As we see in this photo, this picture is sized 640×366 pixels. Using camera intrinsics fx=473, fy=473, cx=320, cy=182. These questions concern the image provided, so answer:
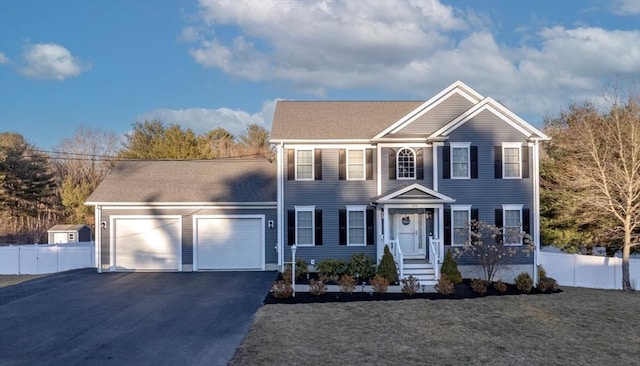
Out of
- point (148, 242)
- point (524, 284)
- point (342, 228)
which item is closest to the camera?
point (524, 284)

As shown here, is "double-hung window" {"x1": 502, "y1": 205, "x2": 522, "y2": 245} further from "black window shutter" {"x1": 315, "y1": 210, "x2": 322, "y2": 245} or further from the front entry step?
"black window shutter" {"x1": 315, "y1": 210, "x2": 322, "y2": 245}

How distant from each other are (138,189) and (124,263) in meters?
3.13

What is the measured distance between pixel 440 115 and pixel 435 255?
225 inches

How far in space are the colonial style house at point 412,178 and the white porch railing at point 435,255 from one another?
0.59 m

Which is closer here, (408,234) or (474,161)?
(474,161)

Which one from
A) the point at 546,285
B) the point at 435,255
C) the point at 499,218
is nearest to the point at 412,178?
the point at 435,255

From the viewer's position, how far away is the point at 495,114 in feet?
60.5

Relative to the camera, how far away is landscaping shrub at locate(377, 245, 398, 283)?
1654cm

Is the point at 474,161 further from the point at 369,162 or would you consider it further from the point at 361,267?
the point at 361,267

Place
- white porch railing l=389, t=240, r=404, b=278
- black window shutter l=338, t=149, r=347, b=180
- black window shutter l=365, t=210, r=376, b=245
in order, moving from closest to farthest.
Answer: white porch railing l=389, t=240, r=404, b=278 < black window shutter l=365, t=210, r=376, b=245 < black window shutter l=338, t=149, r=347, b=180

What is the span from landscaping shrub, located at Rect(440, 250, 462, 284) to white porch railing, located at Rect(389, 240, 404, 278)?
4.92 feet

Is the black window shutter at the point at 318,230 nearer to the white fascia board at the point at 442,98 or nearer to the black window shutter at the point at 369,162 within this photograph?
the black window shutter at the point at 369,162

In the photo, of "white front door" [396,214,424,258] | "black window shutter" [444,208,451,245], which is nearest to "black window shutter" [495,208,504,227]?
"black window shutter" [444,208,451,245]

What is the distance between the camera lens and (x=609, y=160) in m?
19.0
